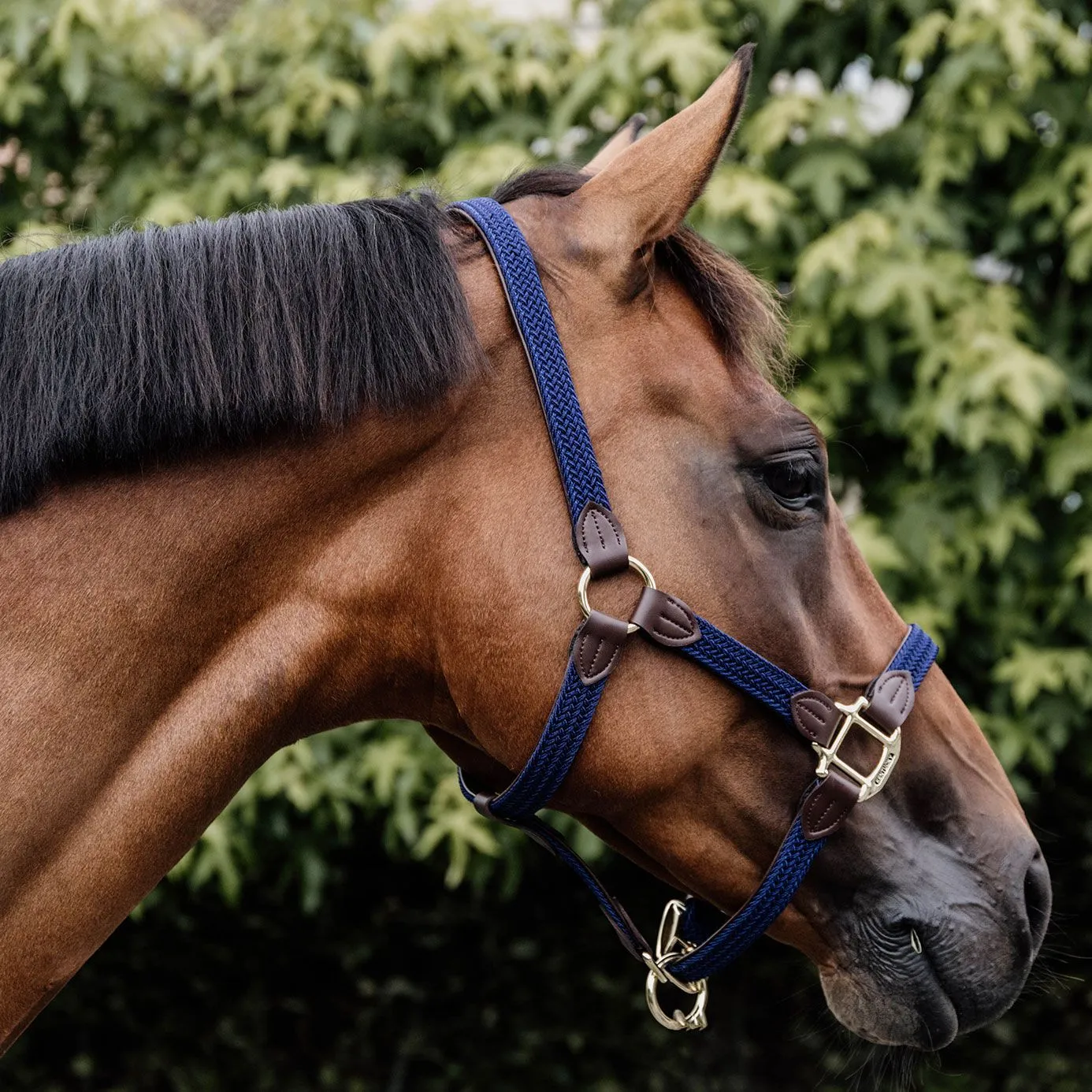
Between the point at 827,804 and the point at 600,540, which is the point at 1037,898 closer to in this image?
the point at 827,804

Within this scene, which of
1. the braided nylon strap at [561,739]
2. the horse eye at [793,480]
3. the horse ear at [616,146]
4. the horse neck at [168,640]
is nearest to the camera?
the horse neck at [168,640]

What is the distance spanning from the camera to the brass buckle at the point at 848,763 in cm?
155

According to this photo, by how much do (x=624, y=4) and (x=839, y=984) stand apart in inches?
114

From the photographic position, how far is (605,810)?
157 centimetres

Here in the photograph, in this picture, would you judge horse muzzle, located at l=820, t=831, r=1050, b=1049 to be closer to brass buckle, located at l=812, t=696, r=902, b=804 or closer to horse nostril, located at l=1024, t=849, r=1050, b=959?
horse nostril, located at l=1024, t=849, r=1050, b=959

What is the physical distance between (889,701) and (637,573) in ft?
1.25

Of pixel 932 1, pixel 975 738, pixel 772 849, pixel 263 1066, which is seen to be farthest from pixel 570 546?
pixel 263 1066

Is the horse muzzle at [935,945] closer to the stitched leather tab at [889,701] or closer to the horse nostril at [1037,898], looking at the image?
the horse nostril at [1037,898]

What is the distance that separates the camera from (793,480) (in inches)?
62.2

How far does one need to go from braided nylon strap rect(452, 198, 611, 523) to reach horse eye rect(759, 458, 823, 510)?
0.77 ft

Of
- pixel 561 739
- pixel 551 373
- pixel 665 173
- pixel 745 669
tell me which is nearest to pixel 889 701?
pixel 745 669

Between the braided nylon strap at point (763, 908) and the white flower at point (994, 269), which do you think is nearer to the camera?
the braided nylon strap at point (763, 908)

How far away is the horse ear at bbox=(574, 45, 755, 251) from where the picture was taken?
1510 millimetres

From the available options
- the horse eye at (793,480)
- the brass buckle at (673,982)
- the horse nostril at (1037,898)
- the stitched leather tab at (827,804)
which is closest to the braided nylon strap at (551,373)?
the horse eye at (793,480)
